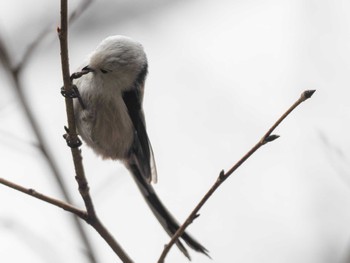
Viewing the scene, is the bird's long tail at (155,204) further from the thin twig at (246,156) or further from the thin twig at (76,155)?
the thin twig at (246,156)

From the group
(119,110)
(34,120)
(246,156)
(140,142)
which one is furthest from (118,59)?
(246,156)

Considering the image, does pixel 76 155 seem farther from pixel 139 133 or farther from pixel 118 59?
pixel 139 133

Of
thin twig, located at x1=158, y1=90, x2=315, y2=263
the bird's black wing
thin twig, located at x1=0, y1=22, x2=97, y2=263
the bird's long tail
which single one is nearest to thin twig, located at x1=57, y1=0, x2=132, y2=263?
thin twig, located at x1=158, y1=90, x2=315, y2=263

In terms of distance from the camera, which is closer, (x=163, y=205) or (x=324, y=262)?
(x=163, y=205)

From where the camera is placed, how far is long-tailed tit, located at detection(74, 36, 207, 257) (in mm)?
2273

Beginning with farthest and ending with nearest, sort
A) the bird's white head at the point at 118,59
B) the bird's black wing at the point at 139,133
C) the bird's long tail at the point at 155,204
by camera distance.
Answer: the bird's long tail at the point at 155,204, the bird's black wing at the point at 139,133, the bird's white head at the point at 118,59

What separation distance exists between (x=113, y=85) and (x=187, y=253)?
803mm

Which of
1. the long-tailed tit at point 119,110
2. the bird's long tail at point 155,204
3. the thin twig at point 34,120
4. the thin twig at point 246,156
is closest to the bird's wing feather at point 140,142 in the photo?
the long-tailed tit at point 119,110

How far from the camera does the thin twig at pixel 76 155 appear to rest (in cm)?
163

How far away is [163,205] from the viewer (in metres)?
2.87

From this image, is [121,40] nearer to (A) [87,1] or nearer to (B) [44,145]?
(A) [87,1]

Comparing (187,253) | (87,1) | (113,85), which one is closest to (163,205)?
(187,253)

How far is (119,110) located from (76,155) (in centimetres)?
64

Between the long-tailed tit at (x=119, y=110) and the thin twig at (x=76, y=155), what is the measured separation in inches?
16.3
